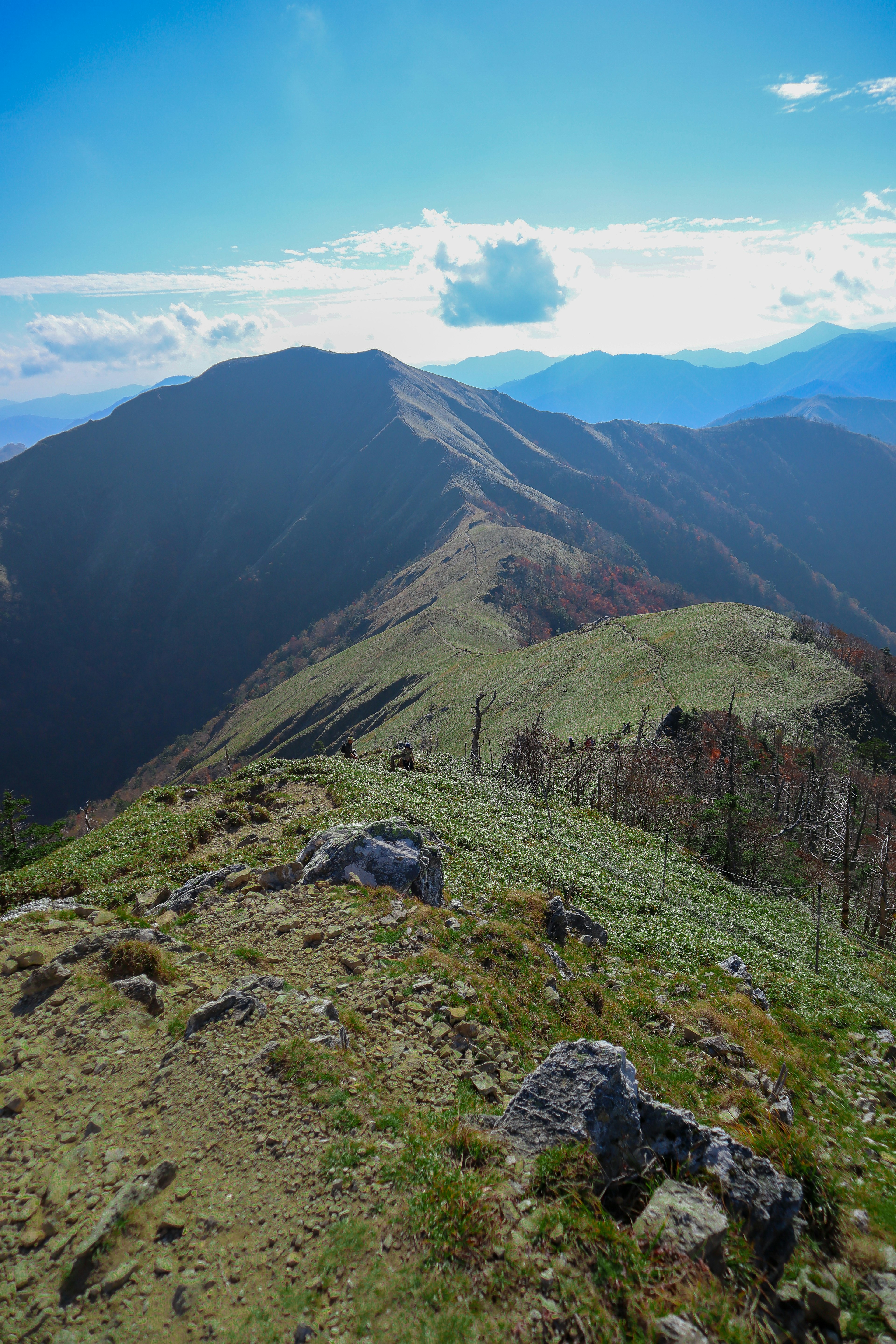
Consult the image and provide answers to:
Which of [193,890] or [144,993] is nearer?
[144,993]

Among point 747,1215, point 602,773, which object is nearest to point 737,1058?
point 747,1215

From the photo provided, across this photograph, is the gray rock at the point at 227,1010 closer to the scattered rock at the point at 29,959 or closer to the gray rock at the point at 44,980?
the gray rock at the point at 44,980

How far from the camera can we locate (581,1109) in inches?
318

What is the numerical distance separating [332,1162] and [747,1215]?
529cm

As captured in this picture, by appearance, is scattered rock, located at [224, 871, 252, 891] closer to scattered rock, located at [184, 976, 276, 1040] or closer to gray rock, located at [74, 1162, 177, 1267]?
scattered rock, located at [184, 976, 276, 1040]

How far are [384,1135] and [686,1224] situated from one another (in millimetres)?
3884

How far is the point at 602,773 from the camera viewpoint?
A: 5075 cm

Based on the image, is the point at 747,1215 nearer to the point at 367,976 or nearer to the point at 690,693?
the point at 367,976

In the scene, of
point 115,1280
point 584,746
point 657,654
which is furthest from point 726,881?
point 657,654

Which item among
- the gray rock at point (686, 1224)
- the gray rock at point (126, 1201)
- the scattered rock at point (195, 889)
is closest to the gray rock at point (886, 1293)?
A: the gray rock at point (686, 1224)

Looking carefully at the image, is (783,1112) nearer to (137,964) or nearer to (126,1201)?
(126,1201)

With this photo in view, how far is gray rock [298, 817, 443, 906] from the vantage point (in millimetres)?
15641

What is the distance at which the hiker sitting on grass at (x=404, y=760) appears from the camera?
37.6m

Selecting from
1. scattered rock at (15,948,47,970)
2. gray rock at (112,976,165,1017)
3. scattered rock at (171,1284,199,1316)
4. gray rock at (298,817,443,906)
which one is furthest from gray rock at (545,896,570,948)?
scattered rock at (15,948,47,970)
